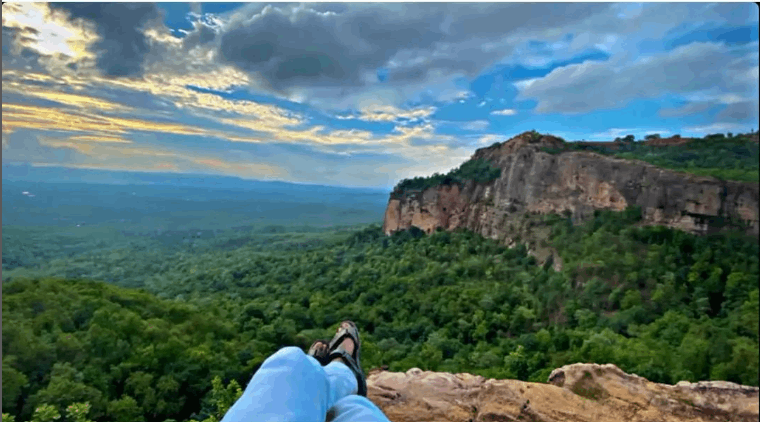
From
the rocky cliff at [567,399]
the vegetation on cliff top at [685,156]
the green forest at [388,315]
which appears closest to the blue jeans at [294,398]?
the rocky cliff at [567,399]

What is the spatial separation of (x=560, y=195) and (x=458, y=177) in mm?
5700

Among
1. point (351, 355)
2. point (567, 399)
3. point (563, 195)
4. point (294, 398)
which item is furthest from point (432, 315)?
point (294, 398)

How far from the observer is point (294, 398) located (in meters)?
1.08

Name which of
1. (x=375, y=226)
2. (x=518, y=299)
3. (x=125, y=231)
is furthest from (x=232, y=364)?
(x=125, y=231)

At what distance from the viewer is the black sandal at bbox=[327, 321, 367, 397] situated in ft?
5.48

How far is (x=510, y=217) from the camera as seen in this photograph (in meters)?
15.4

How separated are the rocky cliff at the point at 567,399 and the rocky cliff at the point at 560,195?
8.40 metres

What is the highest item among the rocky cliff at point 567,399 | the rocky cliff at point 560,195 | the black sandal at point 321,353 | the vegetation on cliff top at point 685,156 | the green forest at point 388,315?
the vegetation on cliff top at point 685,156

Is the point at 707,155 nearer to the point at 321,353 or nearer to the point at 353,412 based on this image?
the point at 321,353

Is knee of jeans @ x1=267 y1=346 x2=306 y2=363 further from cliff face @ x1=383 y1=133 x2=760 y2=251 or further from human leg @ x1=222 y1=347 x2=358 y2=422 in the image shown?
cliff face @ x1=383 y1=133 x2=760 y2=251

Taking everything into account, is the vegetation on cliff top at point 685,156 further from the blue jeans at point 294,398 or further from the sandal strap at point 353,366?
the blue jeans at point 294,398

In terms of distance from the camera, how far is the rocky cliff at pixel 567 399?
2148mm

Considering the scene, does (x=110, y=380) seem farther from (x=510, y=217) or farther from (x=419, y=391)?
(x=510, y=217)

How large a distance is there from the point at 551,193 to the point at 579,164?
1409mm
